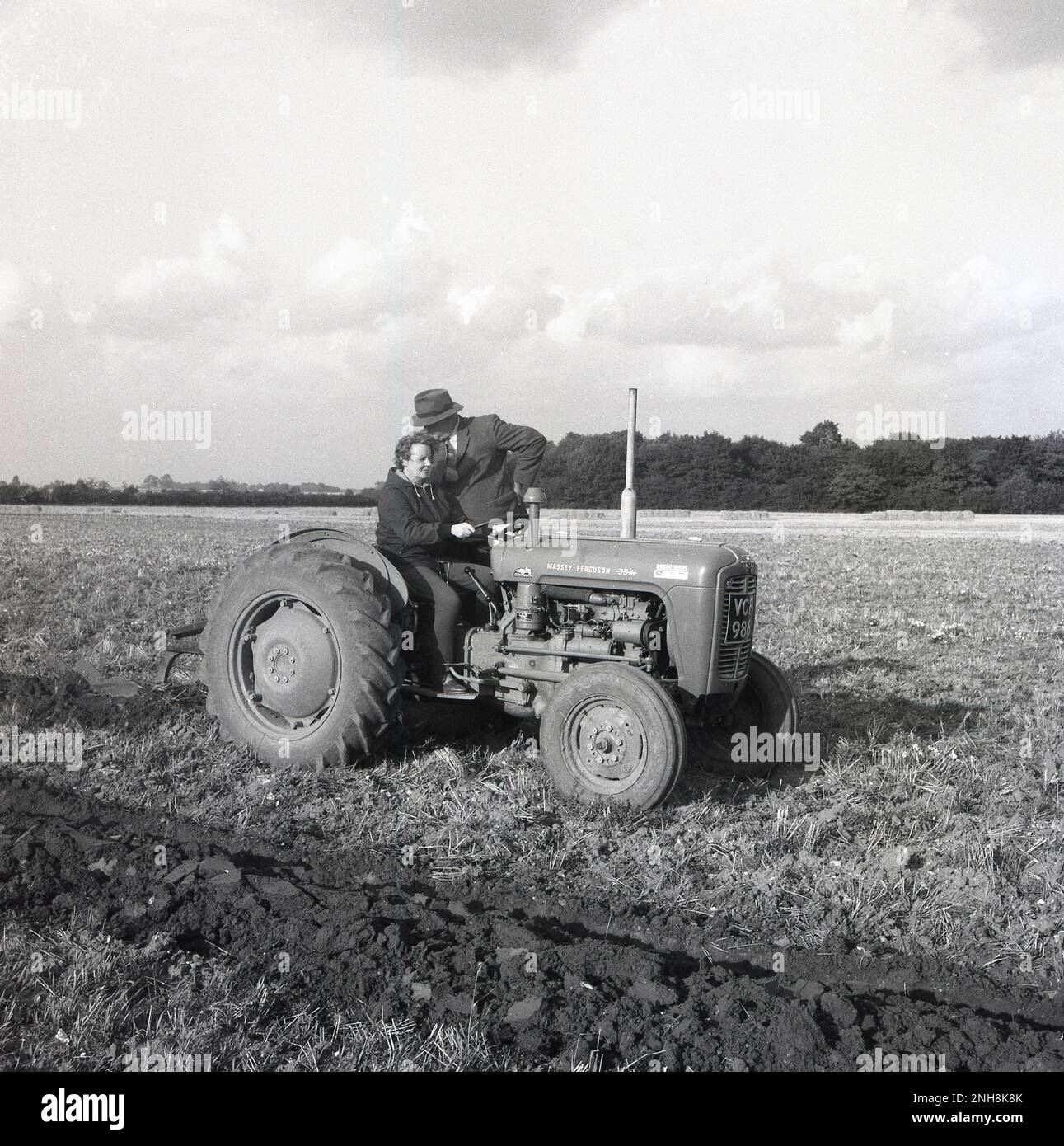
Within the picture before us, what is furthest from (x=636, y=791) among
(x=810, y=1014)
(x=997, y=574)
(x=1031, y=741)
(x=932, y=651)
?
(x=997, y=574)

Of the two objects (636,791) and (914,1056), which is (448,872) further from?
(914,1056)

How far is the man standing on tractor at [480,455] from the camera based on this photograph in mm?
6000

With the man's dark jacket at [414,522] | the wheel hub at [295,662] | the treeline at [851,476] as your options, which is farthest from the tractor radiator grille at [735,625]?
the treeline at [851,476]

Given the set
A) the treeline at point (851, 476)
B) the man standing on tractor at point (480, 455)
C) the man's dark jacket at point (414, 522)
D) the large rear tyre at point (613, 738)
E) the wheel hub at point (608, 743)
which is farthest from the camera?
the treeline at point (851, 476)

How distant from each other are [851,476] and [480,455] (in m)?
40.0

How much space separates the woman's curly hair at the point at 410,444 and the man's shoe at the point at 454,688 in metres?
1.20

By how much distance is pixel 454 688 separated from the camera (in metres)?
5.64

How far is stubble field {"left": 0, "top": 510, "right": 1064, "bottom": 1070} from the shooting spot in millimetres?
2979

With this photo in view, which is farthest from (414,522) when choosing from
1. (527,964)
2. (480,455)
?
(527,964)

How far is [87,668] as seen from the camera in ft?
24.0

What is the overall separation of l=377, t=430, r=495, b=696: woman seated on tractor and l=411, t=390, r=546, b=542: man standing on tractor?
15 cm

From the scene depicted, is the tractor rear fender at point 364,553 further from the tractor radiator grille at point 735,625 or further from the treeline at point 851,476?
the treeline at point 851,476

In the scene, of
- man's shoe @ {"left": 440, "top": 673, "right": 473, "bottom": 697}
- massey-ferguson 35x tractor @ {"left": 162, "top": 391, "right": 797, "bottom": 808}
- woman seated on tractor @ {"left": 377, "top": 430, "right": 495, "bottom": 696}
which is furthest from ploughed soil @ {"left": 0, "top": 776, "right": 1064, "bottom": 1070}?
woman seated on tractor @ {"left": 377, "top": 430, "right": 495, "bottom": 696}

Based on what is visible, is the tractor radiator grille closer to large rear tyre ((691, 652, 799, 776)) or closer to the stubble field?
large rear tyre ((691, 652, 799, 776))
